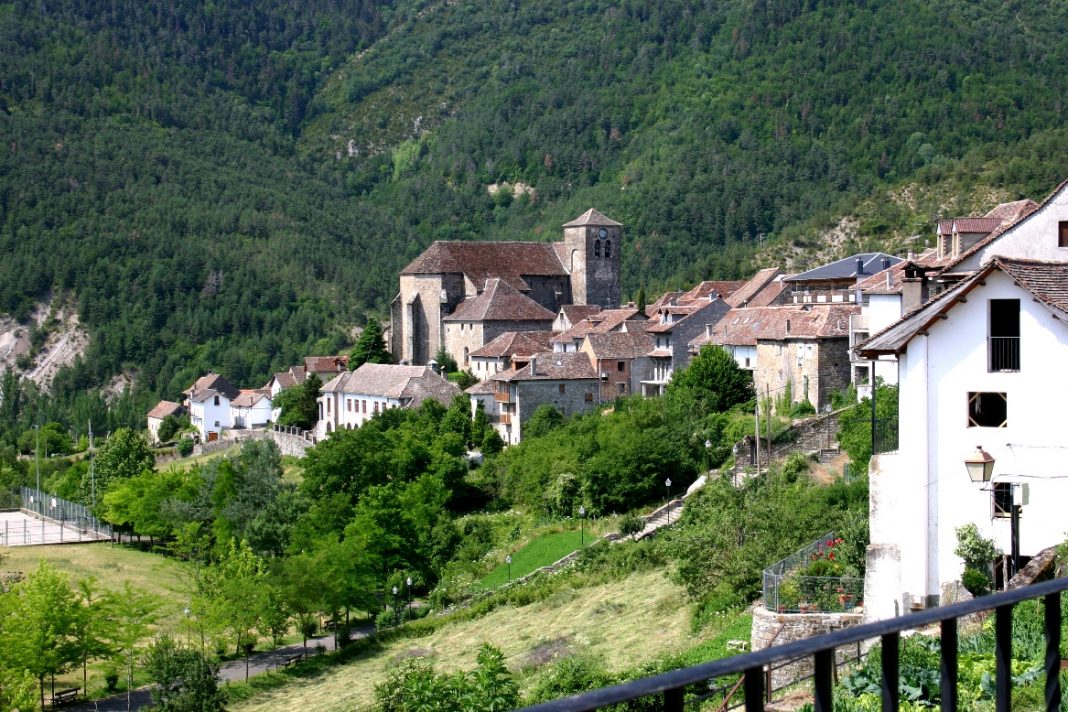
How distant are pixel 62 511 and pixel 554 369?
113 feet

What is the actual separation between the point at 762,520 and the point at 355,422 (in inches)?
2012

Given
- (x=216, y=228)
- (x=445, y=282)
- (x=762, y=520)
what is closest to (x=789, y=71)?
(x=216, y=228)

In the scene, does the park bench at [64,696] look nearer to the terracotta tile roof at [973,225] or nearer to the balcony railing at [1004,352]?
the terracotta tile roof at [973,225]

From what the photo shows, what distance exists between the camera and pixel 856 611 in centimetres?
2192

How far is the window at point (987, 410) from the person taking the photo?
19953 millimetres

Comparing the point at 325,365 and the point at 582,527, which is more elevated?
the point at 325,365

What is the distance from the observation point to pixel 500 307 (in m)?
82.9

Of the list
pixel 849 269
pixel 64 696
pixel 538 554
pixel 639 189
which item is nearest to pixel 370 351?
pixel 849 269

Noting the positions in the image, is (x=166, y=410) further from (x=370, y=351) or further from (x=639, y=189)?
(x=639, y=189)

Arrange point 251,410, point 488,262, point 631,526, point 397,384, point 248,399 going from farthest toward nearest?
point 248,399, point 251,410, point 488,262, point 397,384, point 631,526

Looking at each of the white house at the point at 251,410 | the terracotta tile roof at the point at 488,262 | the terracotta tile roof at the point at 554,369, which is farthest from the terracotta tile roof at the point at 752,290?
the white house at the point at 251,410

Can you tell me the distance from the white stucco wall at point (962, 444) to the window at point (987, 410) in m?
0.10

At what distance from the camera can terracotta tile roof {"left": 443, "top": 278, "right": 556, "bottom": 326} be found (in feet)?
270

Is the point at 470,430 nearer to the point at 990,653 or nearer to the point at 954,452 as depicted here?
the point at 954,452
